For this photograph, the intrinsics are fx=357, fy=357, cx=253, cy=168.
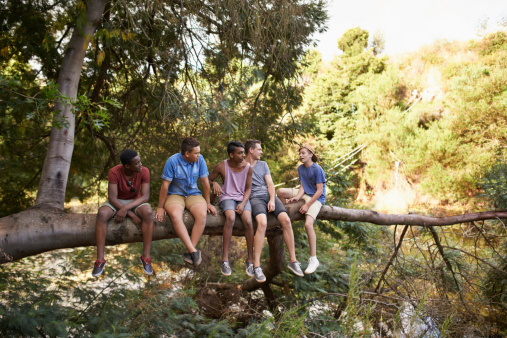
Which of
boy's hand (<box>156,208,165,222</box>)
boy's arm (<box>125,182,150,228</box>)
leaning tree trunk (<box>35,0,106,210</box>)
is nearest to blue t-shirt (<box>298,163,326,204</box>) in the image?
boy's hand (<box>156,208,165,222</box>)

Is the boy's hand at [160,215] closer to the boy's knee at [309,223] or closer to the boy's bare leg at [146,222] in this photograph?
the boy's bare leg at [146,222]

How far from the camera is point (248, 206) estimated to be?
11.8ft

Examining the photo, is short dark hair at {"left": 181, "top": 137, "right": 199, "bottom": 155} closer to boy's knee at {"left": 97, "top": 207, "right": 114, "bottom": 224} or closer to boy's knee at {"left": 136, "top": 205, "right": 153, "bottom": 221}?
A: boy's knee at {"left": 136, "top": 205, "right": 153, "bottom": 221}

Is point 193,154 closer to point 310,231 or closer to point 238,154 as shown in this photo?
point 238,154

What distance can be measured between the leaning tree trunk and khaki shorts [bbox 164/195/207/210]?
0.92m

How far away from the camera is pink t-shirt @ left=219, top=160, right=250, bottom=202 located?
11.9 ft

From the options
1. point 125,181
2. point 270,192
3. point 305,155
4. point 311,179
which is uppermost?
point 305,155

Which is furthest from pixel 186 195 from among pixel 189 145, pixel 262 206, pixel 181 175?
pixel 262 206

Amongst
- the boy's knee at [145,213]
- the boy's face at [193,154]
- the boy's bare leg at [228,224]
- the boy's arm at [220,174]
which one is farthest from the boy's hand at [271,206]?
the boy's knee at [145,213]

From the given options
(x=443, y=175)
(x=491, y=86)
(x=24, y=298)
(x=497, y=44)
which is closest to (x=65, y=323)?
(x=24, y=298)

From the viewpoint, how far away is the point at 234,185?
3.69 meters

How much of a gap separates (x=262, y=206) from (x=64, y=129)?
2049 millimetres

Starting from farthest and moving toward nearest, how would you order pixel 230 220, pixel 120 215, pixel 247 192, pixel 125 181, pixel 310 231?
pixel 310 231 → pixel 247 192 → pixel 230 220 → pixel 125 181 → pixel 120 215

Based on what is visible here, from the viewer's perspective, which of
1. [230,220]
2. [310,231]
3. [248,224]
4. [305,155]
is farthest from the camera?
[305,155]
